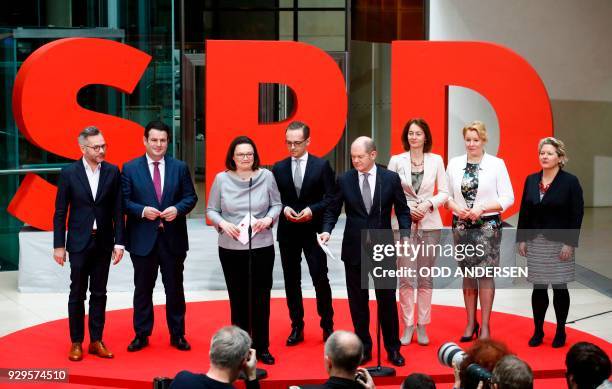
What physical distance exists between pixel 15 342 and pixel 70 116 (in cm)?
271

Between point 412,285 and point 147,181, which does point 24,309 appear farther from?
point 412,285

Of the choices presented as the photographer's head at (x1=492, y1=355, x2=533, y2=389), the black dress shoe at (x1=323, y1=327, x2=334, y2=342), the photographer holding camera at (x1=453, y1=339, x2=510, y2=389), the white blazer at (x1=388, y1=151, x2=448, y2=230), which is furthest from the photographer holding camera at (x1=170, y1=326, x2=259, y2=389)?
the white blazer at (x1=388, y1=151, x2=448, y2=230)

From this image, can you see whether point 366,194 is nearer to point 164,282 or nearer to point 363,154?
point 363,154

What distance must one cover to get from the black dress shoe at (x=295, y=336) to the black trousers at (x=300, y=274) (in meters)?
0.03

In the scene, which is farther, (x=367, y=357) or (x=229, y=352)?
(x=367, y=357)

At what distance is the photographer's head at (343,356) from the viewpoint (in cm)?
417

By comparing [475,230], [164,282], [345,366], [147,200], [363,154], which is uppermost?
[363,154]

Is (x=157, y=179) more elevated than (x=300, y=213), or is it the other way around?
(x=157, y=179)

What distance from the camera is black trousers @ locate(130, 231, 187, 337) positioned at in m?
6.83

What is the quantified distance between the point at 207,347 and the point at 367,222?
1.43m

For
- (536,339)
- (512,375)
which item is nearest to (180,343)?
(536,339)

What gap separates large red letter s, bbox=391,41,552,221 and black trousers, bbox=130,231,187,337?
341 cm

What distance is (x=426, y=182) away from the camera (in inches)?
275

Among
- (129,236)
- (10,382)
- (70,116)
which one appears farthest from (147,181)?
(70,116)
